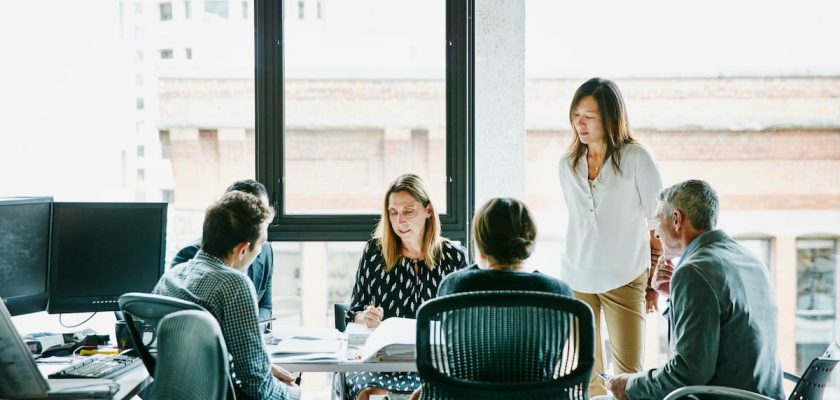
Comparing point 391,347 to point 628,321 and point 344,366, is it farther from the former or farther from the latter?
point 628,321

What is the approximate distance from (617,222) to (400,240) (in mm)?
882

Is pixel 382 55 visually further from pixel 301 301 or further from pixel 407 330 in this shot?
pixel 407 330

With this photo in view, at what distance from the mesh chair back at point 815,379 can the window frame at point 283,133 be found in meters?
1.90

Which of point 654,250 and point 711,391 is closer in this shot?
point 711,391

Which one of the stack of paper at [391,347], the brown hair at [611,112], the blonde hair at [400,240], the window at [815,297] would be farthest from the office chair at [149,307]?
the window at [815,297]

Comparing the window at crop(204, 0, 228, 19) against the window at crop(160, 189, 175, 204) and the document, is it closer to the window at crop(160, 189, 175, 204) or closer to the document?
the window at crop(160, 189, 175, 204)

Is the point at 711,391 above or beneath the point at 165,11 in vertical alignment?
beneath

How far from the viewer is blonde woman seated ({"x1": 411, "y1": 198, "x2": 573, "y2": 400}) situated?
1915 millimetres

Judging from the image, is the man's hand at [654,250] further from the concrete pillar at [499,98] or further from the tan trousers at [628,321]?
the concrete pillar at [499,98]

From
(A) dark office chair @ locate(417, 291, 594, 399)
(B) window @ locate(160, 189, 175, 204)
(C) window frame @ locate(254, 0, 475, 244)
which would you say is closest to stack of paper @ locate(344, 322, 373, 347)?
(A) dark office chair @ locate(417, 291, 594, 399)

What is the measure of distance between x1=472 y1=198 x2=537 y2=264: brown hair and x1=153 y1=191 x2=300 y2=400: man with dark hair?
0.65m

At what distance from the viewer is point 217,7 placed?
3697mm

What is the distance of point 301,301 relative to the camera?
13.2ft

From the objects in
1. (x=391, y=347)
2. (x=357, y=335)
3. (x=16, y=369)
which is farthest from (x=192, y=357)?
(x=357, y=335)
